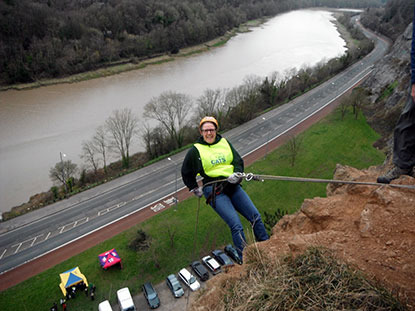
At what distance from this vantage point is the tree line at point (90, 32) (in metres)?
53.1

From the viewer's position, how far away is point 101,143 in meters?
32.0

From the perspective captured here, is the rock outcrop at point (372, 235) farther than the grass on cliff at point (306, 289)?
Yes

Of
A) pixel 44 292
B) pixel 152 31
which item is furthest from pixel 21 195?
pixel 152 31

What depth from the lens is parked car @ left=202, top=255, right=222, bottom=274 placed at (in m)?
18.2

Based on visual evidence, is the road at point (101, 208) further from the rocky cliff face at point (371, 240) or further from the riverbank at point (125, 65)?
the riverbank at point (125, 65)

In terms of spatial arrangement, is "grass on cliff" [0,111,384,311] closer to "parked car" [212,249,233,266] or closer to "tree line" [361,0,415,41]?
"parked car" [212,249,233,266]

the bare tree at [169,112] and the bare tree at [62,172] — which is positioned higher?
the bare tree at [169,112]

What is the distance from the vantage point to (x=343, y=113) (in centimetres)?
3997

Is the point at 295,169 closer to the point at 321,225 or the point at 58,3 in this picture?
the point at 321,225

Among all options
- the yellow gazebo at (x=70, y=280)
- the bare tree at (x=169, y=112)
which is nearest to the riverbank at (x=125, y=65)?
the bare tree at (x=169, y=112)

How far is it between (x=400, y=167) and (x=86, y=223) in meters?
23.2

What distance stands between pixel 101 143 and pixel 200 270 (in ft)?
63.3

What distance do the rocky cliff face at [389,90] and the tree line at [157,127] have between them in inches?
126

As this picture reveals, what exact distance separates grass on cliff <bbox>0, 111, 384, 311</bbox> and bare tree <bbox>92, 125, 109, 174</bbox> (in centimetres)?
1090
